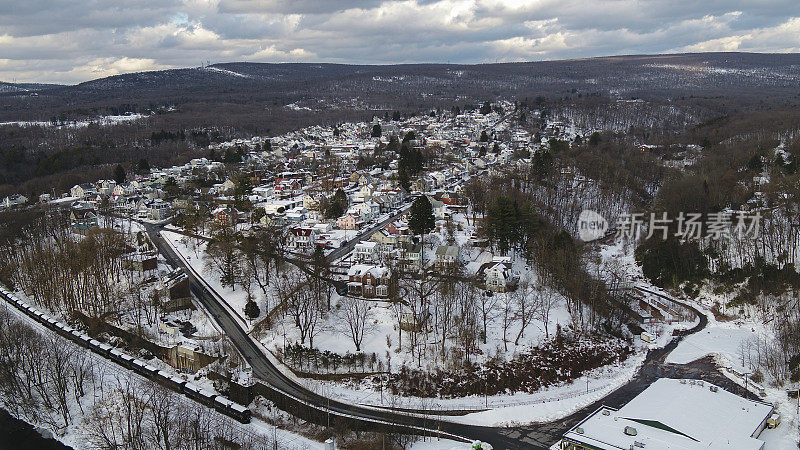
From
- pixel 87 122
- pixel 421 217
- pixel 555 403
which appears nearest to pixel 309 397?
pixel 555 403

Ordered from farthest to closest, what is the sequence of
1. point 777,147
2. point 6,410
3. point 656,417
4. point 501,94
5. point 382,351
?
point 501,94 → point 777,147 → point 382,351 → point 6,410 → point 656,417

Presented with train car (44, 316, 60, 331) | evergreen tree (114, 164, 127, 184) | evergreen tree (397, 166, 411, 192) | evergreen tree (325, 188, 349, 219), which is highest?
evergreen tree (114, 164, 127, 184)

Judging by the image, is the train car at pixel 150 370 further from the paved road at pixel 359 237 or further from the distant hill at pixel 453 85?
the distant hill at pixel 453 85

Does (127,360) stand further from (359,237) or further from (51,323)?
(359,237)

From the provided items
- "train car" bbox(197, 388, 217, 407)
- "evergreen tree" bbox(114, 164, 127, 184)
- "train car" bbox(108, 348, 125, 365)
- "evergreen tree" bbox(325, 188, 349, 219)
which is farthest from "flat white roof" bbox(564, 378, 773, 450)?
"evergreen tree" bbox(114, 164, 127, 184)

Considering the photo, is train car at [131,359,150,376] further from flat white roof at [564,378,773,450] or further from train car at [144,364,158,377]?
flat white roof at [564,378,773,450]

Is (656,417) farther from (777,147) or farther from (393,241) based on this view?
(777,147)

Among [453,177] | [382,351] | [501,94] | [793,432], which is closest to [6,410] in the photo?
[382,351]
